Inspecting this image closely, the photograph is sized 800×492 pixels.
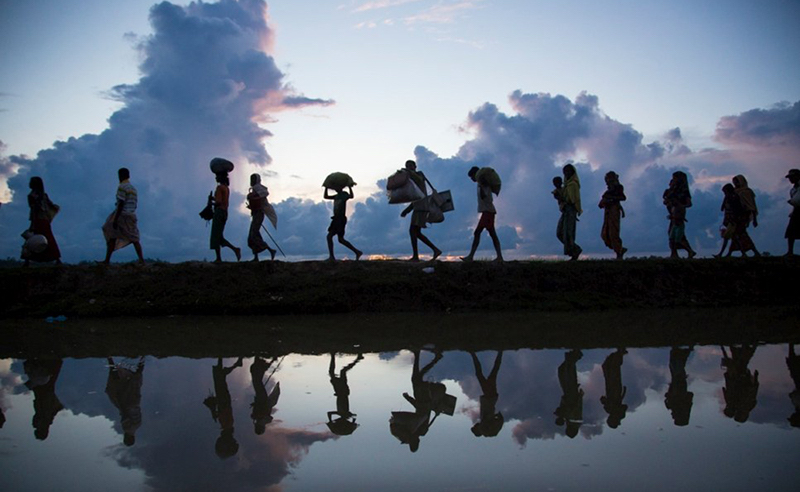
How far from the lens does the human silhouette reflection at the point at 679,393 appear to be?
445 cm

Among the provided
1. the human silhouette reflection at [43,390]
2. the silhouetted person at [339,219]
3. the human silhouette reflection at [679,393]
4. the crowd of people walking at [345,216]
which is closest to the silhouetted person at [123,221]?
the crowd of people walking at [345,216]

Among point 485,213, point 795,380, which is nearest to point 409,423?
point 795,380

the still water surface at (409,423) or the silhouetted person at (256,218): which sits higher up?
the silhouetted person at (256,218)

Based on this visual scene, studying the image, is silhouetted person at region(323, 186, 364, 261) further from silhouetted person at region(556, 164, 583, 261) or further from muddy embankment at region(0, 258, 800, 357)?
silhouetted person at region(556, 164, 583, 261)

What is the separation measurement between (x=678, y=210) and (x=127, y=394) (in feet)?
44.0

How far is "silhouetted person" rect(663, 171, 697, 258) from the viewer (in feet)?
47.9

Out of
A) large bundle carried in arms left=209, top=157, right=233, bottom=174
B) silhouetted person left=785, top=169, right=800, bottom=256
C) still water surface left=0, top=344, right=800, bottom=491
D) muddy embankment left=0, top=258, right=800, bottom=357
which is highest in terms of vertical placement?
large bundle carried in arms left=209, top=157, right=233, bottom=174

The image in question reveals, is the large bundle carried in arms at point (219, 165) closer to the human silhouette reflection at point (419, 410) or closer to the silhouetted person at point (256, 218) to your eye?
the silhouetted person at point (256, 218)

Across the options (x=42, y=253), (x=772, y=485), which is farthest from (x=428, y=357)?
(x=42, y=253)

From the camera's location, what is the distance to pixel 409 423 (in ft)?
14.2

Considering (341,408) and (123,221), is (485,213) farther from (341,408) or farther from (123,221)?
(341,408)

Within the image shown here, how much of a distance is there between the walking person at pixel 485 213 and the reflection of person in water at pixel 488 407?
21.9ft

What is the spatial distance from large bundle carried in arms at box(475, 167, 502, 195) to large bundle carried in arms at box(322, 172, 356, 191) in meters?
2.88

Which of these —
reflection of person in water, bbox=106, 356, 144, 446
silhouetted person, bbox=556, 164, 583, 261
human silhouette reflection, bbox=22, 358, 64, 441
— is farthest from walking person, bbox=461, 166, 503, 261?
human silhouette reflection, bbox=22, 358, 64, 441
